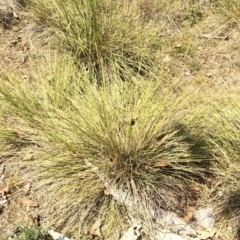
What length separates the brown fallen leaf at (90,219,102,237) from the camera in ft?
9.23

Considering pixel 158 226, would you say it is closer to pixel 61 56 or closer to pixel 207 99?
pixel 207 99

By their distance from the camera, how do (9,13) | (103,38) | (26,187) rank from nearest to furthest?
1. (26,187)
2. (103,38)
3. (9,13)

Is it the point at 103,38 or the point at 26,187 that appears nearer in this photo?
the point at 26,187

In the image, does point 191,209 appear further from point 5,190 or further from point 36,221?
point 5,190

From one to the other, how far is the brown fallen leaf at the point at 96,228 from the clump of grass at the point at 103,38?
1.54 meters

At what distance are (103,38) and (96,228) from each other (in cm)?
202

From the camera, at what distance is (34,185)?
3068 mm

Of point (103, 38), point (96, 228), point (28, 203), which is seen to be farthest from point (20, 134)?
point (103, 38)

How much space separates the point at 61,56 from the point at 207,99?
1577 millimetres

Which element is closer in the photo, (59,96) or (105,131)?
(105,131)

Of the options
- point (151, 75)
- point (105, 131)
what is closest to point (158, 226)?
point (105, 131)

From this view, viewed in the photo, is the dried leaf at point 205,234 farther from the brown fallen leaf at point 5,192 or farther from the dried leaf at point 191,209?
the brown fallen leaf at point 5,192

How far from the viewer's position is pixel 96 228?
284cm

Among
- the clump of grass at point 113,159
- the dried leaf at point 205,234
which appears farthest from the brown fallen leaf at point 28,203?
the dried leaf at point 205,234
